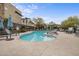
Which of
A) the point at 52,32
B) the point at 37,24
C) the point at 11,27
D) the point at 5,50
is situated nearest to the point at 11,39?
the point at 11,27

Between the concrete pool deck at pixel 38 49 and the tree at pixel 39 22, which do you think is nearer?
the concrete pool deck at pixel 38 49

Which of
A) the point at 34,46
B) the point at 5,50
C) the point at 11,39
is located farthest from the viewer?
the point at 11,39

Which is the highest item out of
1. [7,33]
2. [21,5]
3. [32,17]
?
[21,5]

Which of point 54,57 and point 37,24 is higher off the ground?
point 37,24

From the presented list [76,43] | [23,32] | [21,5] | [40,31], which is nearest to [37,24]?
[40,31]

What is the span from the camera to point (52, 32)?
368 inches

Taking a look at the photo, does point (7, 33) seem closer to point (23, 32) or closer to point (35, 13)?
point (23, 32)

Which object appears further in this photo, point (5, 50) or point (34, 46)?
point (34, 46)

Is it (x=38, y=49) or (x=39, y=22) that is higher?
(x=39, y=22)

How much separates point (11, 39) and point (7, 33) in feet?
2.75

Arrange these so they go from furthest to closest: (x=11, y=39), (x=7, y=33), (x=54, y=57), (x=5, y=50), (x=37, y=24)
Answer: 1. (x=37, y=24)
2. (x=7, y=33)
3. (x=11, y=39)
4. (x=5, y=50)
5. (x=54, y=57)

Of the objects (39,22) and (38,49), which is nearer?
(38,49)

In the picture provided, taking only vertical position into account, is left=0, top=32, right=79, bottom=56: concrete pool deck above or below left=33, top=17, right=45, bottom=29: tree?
below

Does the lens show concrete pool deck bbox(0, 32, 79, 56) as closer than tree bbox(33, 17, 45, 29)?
Yes
